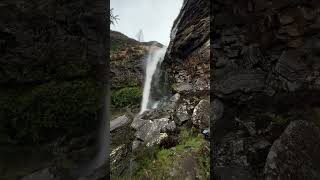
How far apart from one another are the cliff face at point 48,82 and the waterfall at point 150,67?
5.01m

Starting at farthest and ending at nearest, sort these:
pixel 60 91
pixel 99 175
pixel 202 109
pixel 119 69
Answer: pixel 119 69 → pixel 202 109 → pixel 99 175 → pixel 60 91

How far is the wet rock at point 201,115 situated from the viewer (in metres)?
5.97

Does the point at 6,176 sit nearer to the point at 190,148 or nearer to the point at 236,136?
the point at 190,148

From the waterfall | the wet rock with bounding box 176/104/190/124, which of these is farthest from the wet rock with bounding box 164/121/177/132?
the waterfall

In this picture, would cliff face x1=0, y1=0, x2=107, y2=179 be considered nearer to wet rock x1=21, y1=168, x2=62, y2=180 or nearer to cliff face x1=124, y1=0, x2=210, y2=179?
wet rock x1=21, y1=168, x2=62, y2=180

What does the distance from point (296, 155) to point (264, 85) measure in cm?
106

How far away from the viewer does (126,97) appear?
36.4ft

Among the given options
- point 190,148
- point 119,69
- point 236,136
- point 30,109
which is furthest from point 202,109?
point 119,69

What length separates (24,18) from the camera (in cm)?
450

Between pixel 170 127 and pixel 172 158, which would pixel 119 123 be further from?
pixel 172 158

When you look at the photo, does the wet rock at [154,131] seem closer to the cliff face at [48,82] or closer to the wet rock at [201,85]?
the wet rock at [201,85]

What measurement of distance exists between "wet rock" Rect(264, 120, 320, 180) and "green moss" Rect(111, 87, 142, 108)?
22.3 feet

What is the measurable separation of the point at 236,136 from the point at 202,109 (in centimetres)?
143

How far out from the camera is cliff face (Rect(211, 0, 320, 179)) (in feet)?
14.1
